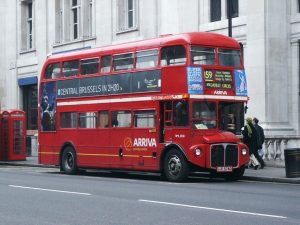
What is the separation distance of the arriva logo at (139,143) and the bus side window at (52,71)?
16.1ft

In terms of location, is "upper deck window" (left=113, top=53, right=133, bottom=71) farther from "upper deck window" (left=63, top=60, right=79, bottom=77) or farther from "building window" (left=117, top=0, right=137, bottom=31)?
"building window" (left=117, top=0, right=137, bottom=31)

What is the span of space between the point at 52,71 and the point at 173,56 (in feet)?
23.2

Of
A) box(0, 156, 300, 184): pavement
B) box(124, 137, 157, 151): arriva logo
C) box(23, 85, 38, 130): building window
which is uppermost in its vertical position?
box(23, 85, 38, 130): building window

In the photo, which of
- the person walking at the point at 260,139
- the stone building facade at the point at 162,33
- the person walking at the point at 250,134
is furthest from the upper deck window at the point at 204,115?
the stone building facade at the point at 162,33

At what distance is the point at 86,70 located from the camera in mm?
25500

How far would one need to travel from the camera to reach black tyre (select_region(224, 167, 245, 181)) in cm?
2203

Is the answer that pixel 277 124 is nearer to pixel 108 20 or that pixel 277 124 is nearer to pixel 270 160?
pixel 270 160

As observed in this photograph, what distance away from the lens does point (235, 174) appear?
2220cm

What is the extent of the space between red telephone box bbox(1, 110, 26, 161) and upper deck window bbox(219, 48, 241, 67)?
17591 millimetres

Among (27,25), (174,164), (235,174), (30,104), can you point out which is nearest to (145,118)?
(174,164)

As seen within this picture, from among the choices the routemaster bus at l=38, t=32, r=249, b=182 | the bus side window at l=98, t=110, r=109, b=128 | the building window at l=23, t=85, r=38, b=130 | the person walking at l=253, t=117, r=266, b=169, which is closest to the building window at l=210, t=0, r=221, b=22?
the person walking at l=253, t=117, r=266, b=169

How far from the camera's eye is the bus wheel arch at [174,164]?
69.2 feet

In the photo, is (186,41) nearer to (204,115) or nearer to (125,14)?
(204,115)

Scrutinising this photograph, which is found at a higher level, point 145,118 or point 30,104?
point 30,104
